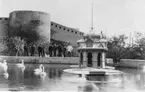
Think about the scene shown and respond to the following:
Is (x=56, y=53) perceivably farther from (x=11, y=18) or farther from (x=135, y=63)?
(x=135, y=63)

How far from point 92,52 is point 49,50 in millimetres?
46945

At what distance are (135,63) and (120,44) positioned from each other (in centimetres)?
1602

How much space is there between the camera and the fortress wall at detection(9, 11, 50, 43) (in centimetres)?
7881

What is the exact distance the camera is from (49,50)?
75.8 m

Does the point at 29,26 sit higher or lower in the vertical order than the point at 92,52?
higher

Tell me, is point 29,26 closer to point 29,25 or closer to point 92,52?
point 29,25

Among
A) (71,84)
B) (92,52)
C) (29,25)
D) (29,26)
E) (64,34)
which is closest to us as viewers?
(71,84)

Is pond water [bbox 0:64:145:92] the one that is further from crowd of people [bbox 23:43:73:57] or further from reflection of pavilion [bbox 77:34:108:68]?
crowd of people [bbox 23:43:73:57]

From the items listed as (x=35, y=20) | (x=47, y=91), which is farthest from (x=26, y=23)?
(x=47, y=91)

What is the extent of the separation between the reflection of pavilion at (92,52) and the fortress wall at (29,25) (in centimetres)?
5026

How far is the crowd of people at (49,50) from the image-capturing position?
69.6 metres

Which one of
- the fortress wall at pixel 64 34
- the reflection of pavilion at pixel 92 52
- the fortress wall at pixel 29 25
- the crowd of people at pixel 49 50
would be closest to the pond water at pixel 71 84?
the reflection of pavilion at pixel 92 52

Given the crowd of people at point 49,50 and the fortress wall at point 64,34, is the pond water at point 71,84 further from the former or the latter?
the fortress wall at point 64,34

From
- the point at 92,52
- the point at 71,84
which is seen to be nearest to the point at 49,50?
the point at 92,52
